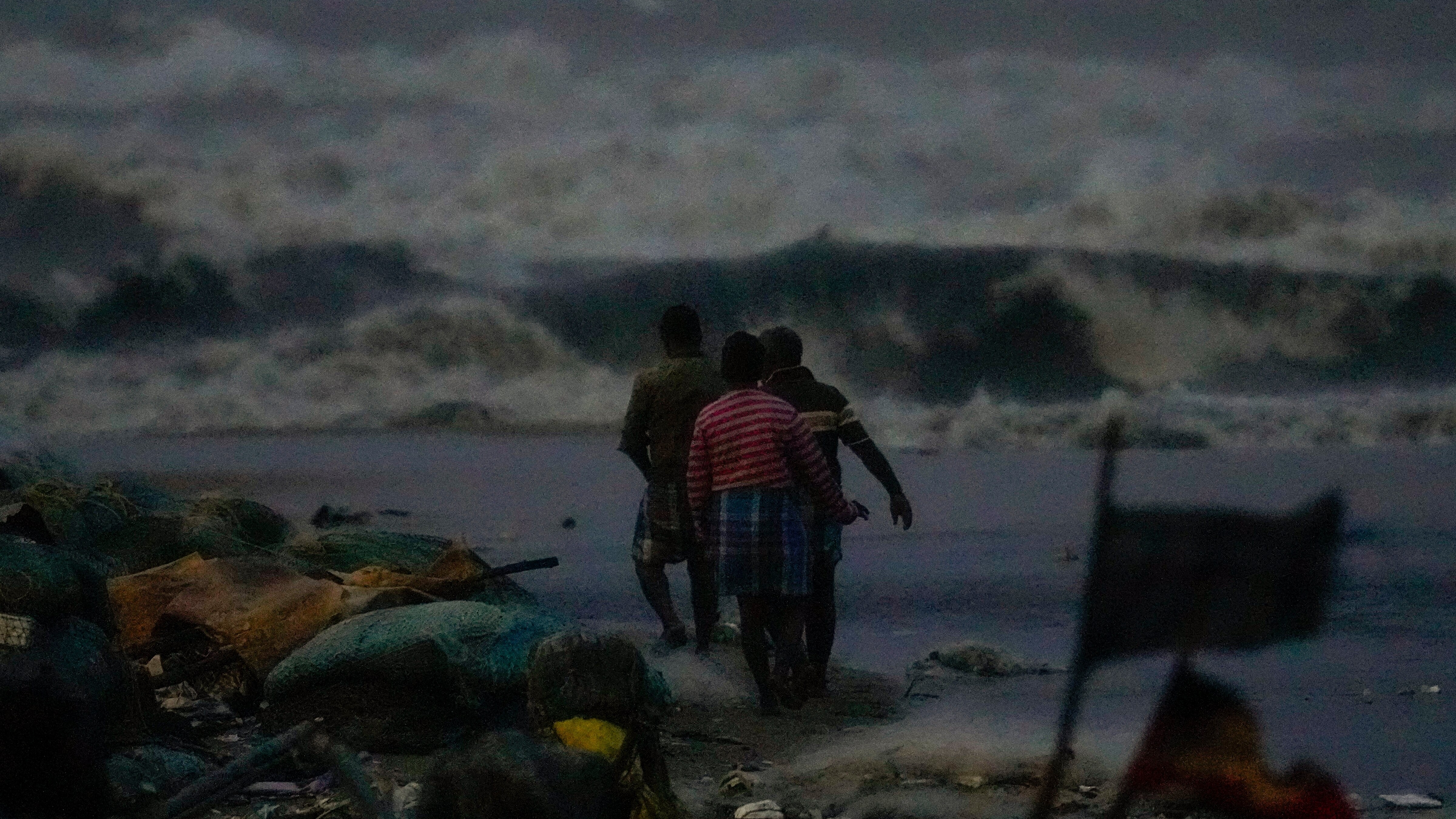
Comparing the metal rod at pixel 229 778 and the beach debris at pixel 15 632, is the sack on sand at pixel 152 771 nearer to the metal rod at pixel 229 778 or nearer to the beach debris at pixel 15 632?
the beach debris at pixel 15 632

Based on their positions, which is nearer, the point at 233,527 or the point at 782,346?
the point at 782,346

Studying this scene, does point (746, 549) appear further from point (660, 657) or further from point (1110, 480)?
point (1110, 480)

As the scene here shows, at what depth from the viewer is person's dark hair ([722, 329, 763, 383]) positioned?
4887mm

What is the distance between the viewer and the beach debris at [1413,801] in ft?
12.5

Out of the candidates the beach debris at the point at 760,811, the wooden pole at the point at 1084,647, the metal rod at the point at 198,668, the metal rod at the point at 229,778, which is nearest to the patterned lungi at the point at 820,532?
the beach debris at the point at 760,811

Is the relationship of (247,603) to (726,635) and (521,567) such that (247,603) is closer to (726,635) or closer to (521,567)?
(521,567)

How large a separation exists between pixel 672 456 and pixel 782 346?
0.52m

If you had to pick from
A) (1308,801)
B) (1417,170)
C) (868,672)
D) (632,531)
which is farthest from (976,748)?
(1417,170)

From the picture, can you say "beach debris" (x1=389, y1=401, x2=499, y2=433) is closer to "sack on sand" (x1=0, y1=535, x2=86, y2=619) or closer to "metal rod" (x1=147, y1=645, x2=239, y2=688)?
"metal rod" (x1=147, y1=645, x2=239, y2=688)

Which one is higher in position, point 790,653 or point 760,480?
point 760,480

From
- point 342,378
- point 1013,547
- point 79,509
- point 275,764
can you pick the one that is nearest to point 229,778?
point 275,764

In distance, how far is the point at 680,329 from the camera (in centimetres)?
559

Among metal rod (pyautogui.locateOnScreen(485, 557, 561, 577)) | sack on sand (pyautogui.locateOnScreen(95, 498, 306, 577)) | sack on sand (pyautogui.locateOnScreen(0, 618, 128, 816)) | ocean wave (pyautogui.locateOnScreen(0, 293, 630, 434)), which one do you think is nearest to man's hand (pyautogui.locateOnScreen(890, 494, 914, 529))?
metal rod (pyautogui.locateOnScreen(485, 557, 561, 577))

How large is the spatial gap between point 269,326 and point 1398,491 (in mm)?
6084
